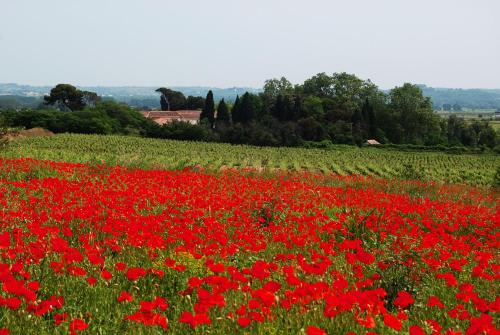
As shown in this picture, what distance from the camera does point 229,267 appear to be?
16.2 ft

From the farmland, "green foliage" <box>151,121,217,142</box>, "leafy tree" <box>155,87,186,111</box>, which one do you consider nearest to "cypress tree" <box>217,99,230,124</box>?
"green foliage" <box>151,121,217,142</box>

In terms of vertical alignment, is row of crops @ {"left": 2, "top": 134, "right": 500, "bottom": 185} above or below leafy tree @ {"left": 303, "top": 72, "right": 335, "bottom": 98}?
below

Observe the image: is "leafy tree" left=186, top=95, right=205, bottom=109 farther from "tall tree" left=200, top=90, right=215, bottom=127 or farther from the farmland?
the farmland

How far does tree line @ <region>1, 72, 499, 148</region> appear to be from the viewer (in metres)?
63.2

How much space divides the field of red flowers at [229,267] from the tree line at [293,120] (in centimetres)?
5282

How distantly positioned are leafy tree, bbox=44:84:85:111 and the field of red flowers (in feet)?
268

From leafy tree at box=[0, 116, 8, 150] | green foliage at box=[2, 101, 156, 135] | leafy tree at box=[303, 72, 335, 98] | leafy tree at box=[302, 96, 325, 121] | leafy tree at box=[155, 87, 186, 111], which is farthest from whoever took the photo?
leafy tree at box=[155, 87, 186, 111]

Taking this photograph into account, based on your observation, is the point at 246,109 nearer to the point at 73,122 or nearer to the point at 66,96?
the point at 73,122

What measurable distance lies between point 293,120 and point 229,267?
71.0 metres

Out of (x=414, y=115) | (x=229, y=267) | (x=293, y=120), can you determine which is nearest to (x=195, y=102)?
(x=293, y=120)

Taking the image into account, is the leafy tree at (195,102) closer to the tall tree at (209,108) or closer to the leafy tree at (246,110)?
the tall tree at (209,108)

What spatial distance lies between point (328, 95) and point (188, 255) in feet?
326

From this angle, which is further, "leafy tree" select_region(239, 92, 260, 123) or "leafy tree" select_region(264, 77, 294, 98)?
"leafy tree" select_region(264, 77, 294, 98)

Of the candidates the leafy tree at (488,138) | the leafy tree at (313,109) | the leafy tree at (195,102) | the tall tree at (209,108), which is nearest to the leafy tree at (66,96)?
the tall tree at (209,108)
